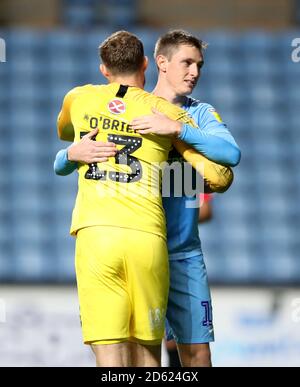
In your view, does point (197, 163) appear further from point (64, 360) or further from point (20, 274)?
point (20, 274)

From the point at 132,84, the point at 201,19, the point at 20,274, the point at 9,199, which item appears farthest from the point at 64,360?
the point at 201,19

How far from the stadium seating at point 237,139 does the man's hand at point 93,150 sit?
558cm

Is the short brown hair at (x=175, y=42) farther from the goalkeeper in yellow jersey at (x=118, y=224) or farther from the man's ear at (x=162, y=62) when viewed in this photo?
the goalkeeper in yellow jersey at (x=118, y=224)

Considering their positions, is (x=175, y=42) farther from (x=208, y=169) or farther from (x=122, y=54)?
(x=208, y=169)

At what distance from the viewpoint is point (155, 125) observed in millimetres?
3719

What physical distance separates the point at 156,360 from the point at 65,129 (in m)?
0.99

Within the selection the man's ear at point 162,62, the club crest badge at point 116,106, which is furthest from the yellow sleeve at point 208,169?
the man's ear at point 162,62

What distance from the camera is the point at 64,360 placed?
723 centimetres

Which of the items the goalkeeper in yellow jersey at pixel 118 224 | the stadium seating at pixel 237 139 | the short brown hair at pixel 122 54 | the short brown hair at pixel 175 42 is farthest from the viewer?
the stadium seating at pixel 237 139

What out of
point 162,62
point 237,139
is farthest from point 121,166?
point 237,139

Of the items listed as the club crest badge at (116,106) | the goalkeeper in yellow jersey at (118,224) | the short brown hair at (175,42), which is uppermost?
the short brown hair at (175,42)

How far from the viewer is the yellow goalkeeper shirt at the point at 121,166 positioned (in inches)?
146

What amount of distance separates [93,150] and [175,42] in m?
0.67

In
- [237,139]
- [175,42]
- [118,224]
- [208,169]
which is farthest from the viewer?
[237,139]
